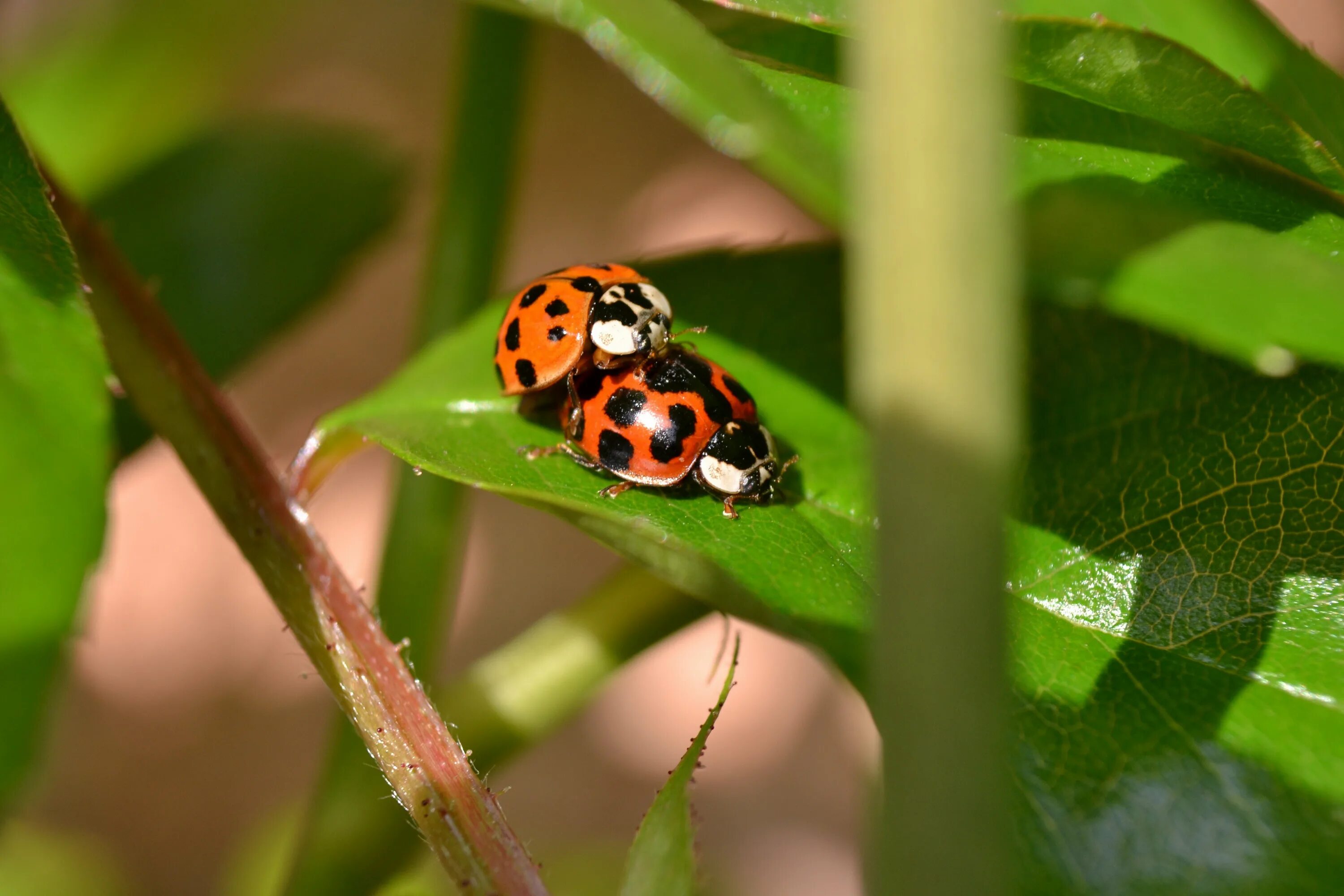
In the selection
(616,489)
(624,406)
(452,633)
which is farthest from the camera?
(452,633)

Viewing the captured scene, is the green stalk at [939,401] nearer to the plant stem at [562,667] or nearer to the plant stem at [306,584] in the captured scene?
the plant stem at [306,584]

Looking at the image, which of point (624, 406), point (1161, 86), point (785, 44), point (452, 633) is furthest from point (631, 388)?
point (452, 633)

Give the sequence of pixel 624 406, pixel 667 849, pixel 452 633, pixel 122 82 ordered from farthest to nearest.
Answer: pixel 452 633, pixel 122 82, pixel 624 406, pixel 667 849

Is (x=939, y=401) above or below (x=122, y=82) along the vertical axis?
above

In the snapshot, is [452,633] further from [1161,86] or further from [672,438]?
[1161,86]

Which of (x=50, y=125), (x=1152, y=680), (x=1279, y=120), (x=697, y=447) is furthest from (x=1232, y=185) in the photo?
(x=50, y=125)

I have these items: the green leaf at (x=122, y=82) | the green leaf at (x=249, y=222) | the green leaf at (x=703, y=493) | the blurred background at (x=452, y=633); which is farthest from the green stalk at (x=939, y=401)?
the blurred background at (x=452, y=633)
